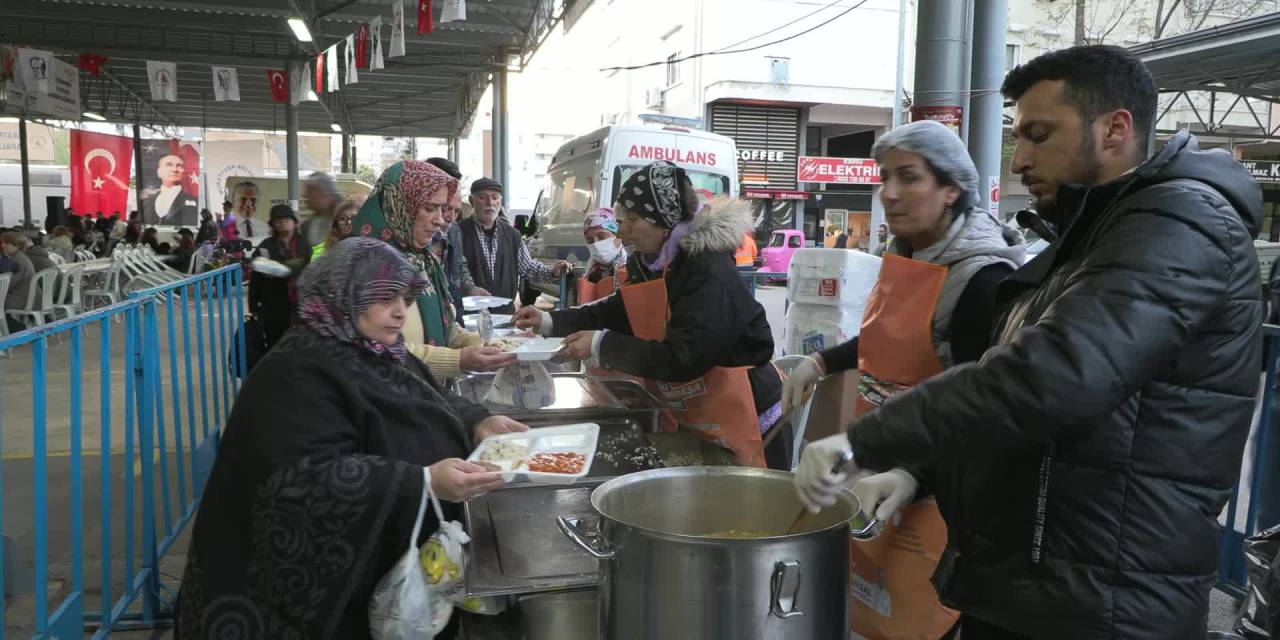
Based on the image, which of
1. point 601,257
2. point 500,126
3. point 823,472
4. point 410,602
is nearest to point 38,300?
point 500,126

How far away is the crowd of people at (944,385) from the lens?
125cm

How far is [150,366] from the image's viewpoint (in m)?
3.53

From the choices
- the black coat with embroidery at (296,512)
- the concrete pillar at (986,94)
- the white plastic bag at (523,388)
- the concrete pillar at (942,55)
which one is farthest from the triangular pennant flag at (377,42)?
the black coat with embroidery at (296,512)

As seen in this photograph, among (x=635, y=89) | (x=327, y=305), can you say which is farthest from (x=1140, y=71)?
(x=635, y=89)

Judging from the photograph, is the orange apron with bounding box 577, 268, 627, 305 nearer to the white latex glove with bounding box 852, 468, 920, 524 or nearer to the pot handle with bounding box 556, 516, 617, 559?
the white latex glove with bounding box 852, 468, 920, 524

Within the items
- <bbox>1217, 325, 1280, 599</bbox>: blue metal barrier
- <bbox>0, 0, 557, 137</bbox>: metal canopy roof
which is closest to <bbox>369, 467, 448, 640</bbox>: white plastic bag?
<bbox>1217, 325, 1280, 599</bbox>: blue metal barrier

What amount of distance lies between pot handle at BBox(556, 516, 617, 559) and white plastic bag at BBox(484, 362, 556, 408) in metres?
1.45

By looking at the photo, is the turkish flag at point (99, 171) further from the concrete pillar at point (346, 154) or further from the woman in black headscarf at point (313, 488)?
the woman in black headscarf at point (313, 488)

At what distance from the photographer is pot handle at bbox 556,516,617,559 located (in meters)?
1.65

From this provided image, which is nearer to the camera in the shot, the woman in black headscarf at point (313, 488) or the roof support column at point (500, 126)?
the woman in black headscarf at point (313, 488)

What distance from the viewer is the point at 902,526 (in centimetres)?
215

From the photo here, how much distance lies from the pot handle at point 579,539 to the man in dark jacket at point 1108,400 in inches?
17.6

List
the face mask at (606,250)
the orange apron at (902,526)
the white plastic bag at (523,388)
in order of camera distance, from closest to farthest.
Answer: the orange apron at (902,526) → the white plastic bag at (523,388) → the face mask at (606,250)

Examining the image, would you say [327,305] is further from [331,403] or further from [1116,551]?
[1116,551]
